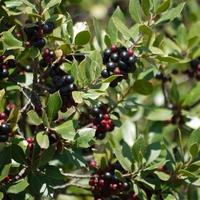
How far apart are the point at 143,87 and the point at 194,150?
1.24 ft

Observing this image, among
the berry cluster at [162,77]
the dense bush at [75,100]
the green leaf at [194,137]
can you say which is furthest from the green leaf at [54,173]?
the berry cluster at [162,77]

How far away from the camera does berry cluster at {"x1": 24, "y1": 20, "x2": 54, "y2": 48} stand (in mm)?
2025

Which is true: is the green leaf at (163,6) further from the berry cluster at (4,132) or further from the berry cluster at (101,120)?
the berry cluster at (4,132)

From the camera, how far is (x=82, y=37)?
6.91ft

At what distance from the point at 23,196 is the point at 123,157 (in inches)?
18.4

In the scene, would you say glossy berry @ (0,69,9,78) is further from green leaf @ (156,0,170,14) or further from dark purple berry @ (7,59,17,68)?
green leaf @ (156,0,170,14)

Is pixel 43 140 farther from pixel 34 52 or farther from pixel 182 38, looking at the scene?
pixel 182 38

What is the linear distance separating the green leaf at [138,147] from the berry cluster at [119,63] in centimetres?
26

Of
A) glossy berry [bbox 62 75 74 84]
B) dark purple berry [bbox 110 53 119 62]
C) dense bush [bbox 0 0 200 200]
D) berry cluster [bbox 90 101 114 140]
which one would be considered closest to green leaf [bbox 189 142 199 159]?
dense bush [bbox 0 0 200 200]

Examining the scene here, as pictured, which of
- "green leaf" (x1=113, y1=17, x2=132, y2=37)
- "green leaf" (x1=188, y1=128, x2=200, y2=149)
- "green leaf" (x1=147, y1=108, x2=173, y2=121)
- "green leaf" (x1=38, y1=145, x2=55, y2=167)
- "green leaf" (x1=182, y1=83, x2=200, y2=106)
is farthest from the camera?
"green leaf" (x1=182, y1=83, x2=200, y2=106)

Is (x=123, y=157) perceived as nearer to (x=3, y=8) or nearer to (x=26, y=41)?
(x=26, y=41)

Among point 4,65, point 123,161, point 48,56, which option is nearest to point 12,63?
point 4,65

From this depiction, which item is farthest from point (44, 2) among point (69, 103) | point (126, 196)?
point (126, 196)

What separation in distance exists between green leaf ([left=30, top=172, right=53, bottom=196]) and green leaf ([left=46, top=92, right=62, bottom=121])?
257mm
